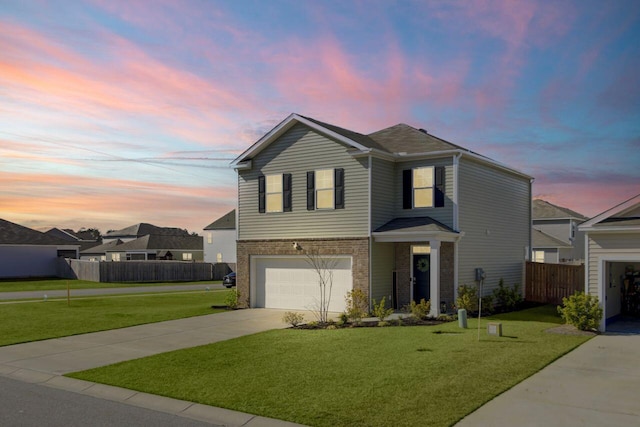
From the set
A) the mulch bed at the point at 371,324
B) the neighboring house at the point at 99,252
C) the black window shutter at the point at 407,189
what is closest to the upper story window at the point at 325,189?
the black window shutter at the point at 407,189

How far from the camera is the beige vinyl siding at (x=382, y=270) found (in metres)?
21.1

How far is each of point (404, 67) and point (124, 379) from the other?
1230 cm

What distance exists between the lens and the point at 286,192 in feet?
76.2

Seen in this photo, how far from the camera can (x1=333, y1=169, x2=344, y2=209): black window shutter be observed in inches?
856

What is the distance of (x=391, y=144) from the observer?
2362 centimetres

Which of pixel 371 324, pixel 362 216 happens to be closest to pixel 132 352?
pixel 371 324

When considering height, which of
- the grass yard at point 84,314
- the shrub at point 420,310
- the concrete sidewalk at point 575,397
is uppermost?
the shrub at point 420,310

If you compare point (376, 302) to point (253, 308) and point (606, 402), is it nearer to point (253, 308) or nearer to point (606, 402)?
point (253, 308)

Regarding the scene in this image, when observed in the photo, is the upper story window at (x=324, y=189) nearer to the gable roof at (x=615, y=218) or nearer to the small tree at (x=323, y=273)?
the small tree at (x=323, y=273)

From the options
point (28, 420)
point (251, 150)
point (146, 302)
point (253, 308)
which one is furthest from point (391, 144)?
point (28, 420)

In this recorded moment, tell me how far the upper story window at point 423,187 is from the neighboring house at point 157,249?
161 feet

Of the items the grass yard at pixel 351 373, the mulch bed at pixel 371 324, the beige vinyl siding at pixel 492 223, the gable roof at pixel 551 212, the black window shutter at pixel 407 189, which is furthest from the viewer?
the gable roof at pixel 551 212

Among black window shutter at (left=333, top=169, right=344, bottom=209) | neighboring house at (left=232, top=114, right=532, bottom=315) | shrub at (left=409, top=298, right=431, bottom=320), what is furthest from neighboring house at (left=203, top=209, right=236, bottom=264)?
shrub at (left=409, top=298, right=431, bottom=320)

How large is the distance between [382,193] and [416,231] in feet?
7.87
